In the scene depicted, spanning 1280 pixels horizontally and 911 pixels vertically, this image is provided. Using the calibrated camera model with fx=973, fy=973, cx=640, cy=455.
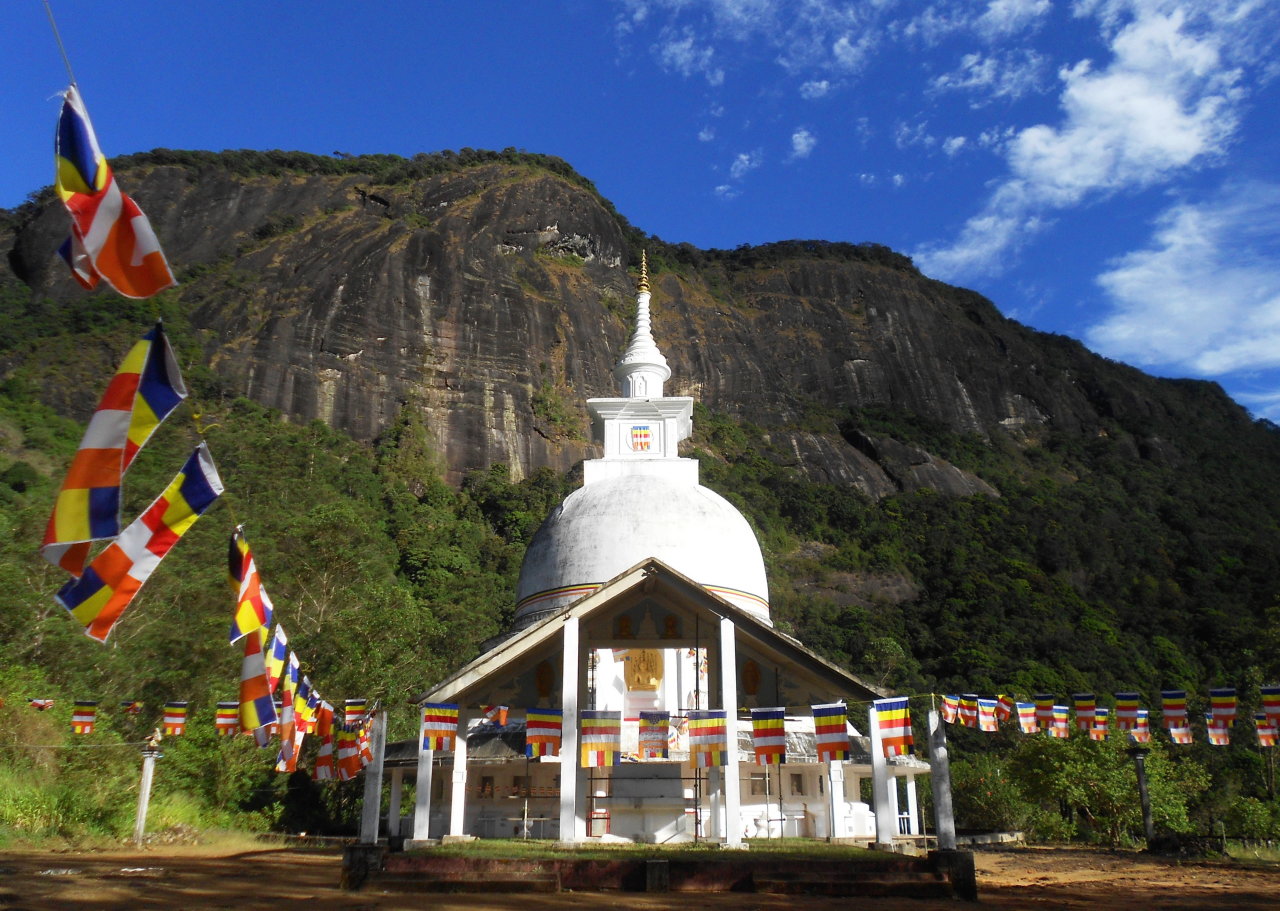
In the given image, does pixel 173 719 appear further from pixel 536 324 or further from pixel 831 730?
pixel 536 324

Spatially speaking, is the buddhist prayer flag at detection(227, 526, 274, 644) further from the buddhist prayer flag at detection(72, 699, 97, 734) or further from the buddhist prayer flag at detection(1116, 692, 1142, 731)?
the buddhist prayer flag at detection(1116, 692, 1142, 731)

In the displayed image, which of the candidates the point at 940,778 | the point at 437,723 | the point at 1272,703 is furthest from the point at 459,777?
the point at 1272,703

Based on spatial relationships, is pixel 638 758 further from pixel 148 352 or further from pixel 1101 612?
pixel 1101 612

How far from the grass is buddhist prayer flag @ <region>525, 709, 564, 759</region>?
1426 mm

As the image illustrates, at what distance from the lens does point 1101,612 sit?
267ft

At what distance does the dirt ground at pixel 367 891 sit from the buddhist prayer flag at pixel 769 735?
3572mm

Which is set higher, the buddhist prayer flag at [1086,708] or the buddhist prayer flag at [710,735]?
the buddhist prayer flag at [1086,708]

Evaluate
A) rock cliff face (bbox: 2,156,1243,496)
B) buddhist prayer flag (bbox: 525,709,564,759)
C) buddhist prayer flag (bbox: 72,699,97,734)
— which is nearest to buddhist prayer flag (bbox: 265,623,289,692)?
buddhist prayer flag (bbox: 525,709,564,759)

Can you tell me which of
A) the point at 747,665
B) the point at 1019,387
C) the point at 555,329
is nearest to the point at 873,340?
the point at 1019,387

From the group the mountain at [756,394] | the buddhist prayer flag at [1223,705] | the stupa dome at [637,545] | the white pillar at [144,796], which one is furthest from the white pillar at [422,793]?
the mountain at [756,394]

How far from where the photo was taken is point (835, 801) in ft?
67.6

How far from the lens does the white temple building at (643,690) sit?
52.1 feet

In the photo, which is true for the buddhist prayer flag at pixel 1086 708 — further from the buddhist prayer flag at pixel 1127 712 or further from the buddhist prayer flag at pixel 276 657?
the buddhist prayer flag at pixel 276 657

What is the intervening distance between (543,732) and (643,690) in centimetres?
691
